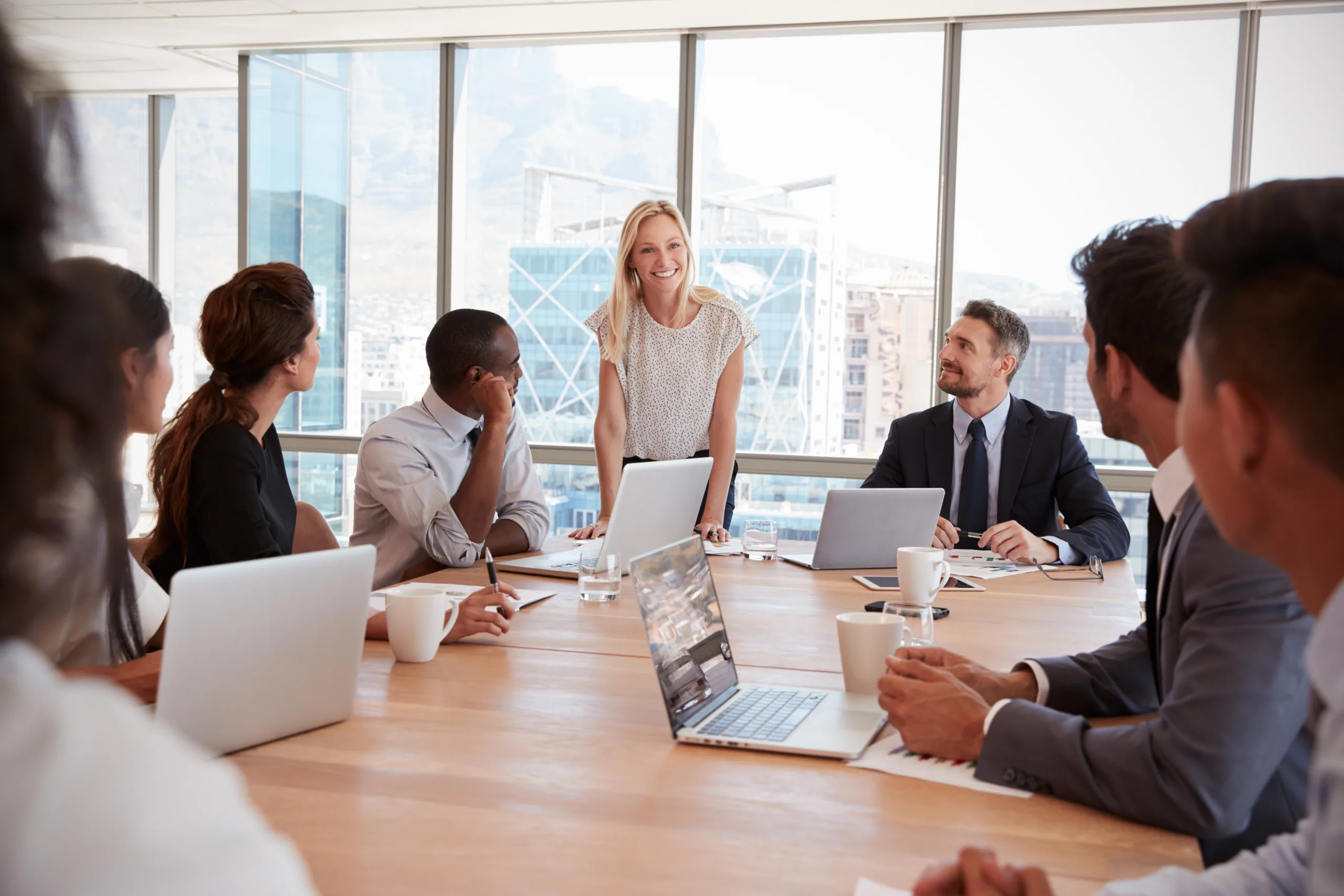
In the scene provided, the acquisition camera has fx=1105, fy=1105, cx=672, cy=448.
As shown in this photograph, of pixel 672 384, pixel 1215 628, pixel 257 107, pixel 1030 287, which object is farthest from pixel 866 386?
pixel 1215 628

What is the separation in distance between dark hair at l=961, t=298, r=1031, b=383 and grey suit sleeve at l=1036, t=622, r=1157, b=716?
2.09 m

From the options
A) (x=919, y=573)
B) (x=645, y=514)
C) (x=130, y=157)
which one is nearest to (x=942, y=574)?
(x=919, y=573)

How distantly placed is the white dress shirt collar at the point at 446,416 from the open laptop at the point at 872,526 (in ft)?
3.42

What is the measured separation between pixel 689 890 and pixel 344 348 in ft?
18.5

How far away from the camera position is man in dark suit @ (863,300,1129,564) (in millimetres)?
3512

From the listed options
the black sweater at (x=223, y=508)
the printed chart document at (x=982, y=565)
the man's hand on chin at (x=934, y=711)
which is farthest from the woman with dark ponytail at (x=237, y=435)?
the printed chart document at (x=982, y=565)

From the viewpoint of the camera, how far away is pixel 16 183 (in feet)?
1.53

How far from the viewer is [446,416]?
3125 mm

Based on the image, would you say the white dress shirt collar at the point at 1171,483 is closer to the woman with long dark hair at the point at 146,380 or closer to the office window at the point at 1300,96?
the woman with long dark hair at the point at 146,380

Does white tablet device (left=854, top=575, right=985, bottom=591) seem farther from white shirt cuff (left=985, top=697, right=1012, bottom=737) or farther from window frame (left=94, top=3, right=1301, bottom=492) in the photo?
window frame (left=94, top=3, right=1301, bottom=492)

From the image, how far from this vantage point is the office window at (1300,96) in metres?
5.03

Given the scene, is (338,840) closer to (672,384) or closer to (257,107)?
(672,384)

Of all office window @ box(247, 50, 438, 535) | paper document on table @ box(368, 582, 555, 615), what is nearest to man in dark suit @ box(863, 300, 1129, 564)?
paper document on table @ box(368, 582, 555, 615)

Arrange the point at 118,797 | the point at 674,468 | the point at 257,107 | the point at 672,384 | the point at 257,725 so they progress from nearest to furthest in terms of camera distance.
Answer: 1. the point at 118,797
2. the point at 257,725
3. the point at 674,468
4. the point at 672,384
5. the point at 257,107
